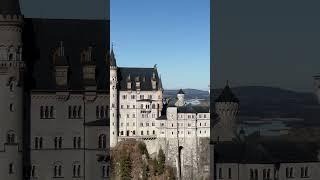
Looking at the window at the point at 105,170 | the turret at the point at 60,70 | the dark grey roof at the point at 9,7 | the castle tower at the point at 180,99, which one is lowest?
the window at the point at 105,170

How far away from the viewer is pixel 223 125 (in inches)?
944

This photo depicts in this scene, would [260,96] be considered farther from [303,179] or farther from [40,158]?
[40,158]

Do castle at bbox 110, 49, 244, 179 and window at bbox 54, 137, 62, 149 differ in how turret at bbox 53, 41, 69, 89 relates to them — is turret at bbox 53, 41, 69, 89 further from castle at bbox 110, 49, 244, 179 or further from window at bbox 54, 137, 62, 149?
castle at bbox 110, 49, 244, 179

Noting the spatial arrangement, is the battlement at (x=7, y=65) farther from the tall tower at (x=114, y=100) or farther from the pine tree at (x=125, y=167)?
the tall tower at (x=114, y=100)

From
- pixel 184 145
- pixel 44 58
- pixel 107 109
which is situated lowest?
pixel 184 145

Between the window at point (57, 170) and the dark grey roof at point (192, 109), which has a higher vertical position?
the dark grey roof at point (192, 109)

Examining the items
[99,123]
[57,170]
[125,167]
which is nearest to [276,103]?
[99,123]

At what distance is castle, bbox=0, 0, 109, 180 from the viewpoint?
19.8 m

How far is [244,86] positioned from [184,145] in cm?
2635

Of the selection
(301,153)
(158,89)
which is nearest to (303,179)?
(301,153)

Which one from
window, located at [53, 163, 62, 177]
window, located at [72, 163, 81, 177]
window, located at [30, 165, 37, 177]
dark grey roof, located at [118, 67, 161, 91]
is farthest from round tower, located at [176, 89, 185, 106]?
window, located at [30, 165, 37, 177]

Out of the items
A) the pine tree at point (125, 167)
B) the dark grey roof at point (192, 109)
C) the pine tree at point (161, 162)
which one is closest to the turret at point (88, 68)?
the pine tree at point (125, 167)

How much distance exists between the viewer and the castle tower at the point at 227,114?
22250 mm

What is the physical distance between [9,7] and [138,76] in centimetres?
3099
